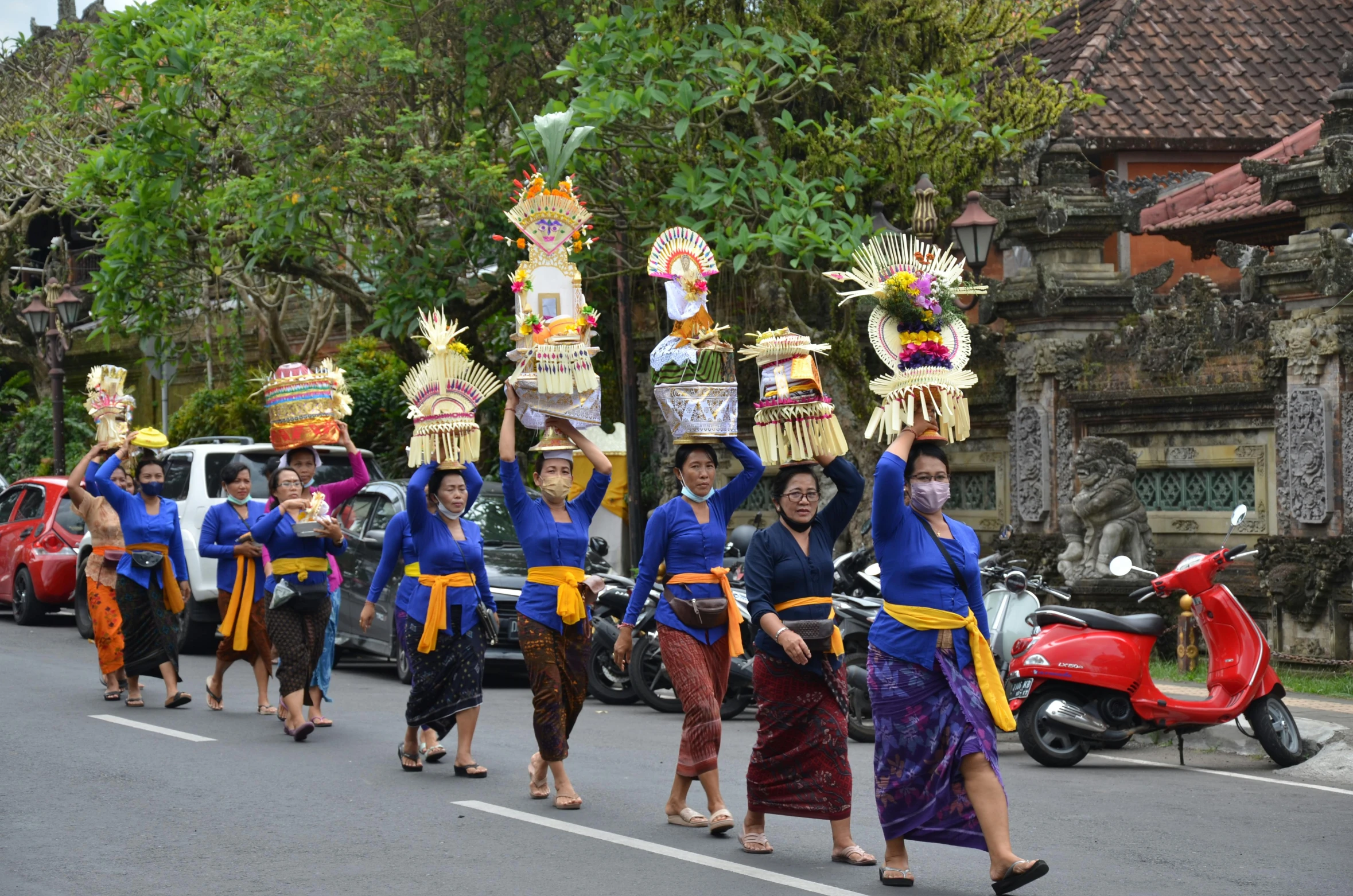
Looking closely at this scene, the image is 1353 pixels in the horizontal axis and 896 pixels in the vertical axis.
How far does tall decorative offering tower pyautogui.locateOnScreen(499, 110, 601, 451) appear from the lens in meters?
7.98

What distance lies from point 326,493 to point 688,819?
4027mm

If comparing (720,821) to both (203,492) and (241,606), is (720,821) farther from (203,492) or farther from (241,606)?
(203,492)

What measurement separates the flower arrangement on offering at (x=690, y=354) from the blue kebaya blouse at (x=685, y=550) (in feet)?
0.64

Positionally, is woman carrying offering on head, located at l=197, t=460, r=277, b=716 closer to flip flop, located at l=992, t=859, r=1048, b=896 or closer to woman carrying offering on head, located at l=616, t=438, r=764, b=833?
woman carrying offering on head, located at l=616, t=438, r=764, b=833

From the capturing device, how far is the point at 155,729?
10641 mm

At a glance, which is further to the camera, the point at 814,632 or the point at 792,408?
the point at 792,408

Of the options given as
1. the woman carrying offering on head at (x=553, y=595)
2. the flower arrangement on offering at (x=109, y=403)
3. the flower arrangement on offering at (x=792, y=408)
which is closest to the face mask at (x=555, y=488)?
the woman carrying offering on head at (x=553, y=595)

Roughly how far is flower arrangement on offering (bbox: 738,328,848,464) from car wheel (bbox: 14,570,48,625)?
13315 mm

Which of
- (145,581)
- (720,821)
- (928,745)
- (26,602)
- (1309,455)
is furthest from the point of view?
A: (26,602)

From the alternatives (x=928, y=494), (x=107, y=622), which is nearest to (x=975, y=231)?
(x=107, y=622)

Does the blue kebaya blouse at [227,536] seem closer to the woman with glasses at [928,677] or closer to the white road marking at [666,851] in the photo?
the white road marking at [666,851]

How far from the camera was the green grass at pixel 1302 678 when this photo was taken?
475 inches

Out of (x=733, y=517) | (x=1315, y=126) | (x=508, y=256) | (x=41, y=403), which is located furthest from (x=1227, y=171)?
(x=41, y=403)

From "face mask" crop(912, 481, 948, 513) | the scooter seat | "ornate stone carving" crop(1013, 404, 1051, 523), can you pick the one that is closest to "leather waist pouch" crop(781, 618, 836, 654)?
"face mask" crop(912, 481, 948, 513)
